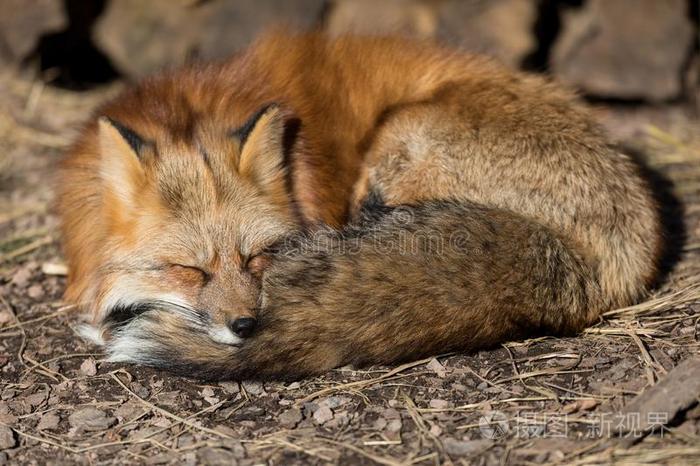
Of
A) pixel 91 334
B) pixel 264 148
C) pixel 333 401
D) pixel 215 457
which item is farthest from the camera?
pixel 91 334

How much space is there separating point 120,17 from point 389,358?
16.1 ft

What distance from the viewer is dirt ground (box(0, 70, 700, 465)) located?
10.1 feet

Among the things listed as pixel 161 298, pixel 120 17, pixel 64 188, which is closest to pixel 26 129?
pixel 120 17

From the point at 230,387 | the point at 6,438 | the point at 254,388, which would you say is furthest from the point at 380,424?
the point at 6,438

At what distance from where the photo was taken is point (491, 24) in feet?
21.8

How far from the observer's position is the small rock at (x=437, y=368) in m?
3.61

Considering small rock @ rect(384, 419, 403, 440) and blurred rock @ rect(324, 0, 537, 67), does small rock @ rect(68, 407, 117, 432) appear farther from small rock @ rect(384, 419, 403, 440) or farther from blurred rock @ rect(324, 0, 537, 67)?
blurred rock @ rect(324, 0, 537, 67)

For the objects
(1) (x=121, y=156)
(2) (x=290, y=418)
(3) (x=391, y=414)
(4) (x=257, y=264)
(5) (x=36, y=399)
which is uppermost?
(1) (x=121, y=156)

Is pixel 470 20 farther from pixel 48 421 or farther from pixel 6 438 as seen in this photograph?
pixel 6 438

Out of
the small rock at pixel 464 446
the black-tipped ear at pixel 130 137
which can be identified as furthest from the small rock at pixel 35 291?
the small rock at pixel 464 446

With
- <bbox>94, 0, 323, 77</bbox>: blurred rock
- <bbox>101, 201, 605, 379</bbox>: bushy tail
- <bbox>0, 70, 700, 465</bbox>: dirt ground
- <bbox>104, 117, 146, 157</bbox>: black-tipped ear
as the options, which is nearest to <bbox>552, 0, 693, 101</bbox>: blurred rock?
<bbox>94, 0, 323, 77</bbox>: blurred rock

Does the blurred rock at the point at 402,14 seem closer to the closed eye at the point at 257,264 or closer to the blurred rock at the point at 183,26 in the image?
the blurred rock at the point at 183,26

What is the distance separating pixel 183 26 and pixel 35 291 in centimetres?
317

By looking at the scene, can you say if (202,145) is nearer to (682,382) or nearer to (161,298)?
(161,298)
